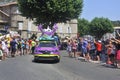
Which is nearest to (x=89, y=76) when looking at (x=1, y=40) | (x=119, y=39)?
(x=119, y=39)

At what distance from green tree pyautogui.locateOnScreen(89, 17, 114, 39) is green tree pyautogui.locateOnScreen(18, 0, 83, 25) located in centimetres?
5753

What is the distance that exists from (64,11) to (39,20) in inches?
160

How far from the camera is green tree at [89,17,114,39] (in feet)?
373

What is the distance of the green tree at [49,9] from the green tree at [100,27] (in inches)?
2265

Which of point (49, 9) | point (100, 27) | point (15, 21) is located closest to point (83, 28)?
point (100, 27)

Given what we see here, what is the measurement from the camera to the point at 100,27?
373 feet

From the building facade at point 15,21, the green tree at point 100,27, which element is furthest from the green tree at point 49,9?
the green tree at point 100,27

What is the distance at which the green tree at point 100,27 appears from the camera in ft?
373

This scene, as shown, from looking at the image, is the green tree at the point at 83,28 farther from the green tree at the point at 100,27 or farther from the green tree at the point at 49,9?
the green tree at the point at 49,9

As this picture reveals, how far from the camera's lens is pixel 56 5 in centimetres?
5388

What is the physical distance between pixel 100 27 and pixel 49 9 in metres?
61.9

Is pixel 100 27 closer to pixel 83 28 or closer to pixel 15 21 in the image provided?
pixel 83 28

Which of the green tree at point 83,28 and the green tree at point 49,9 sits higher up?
the green tree at point 49,9

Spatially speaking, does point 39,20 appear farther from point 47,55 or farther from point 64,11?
point 47,55
